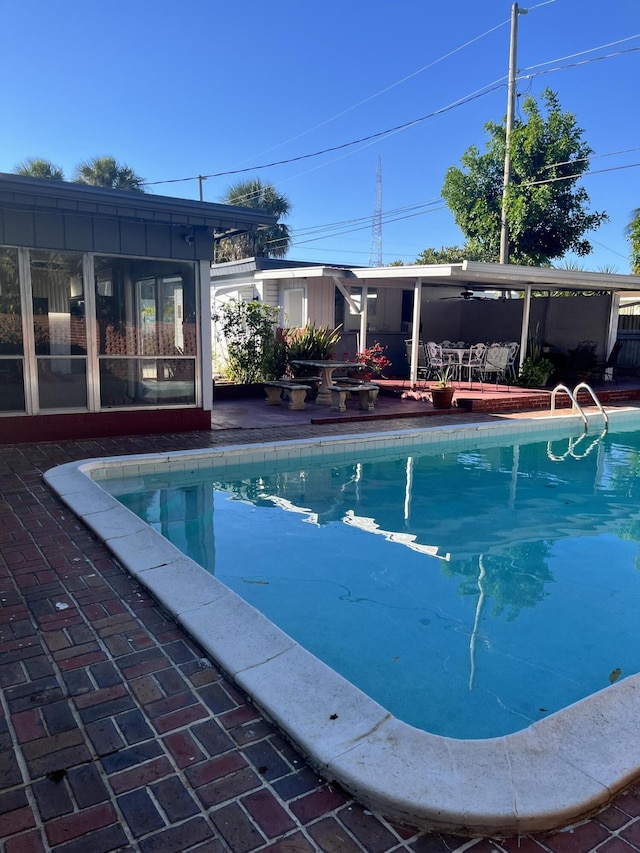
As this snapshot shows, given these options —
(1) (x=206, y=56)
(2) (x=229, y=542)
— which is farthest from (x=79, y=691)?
(1) (x=206, y=56)

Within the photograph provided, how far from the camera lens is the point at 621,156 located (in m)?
18.5

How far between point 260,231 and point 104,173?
25.9 ft

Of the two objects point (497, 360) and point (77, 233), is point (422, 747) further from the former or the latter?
point (497, 360)

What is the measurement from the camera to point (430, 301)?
17750 millimetres

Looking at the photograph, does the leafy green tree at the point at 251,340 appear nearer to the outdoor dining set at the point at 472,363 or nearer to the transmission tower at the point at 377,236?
the outdoor dining set at the point at 472,363

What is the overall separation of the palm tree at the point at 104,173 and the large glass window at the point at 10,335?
1912 cm

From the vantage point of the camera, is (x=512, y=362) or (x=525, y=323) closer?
(x=525, y=323)

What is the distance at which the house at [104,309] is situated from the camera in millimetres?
7293

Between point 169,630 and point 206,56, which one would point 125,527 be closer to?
point 169,630

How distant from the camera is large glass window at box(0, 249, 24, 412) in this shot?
7316 millimetres

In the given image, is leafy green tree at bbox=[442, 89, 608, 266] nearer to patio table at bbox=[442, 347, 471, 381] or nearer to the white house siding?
patio table at bbox=[442, 347, 471, 381]

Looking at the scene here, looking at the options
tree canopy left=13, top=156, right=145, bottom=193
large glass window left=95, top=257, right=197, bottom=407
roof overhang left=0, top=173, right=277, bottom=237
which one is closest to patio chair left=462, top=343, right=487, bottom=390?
roof overhang left=0, top=173, right=277, bottom=237

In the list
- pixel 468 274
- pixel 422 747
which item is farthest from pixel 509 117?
pixel 422 747

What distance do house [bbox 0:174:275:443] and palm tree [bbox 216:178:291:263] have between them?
2197cm
